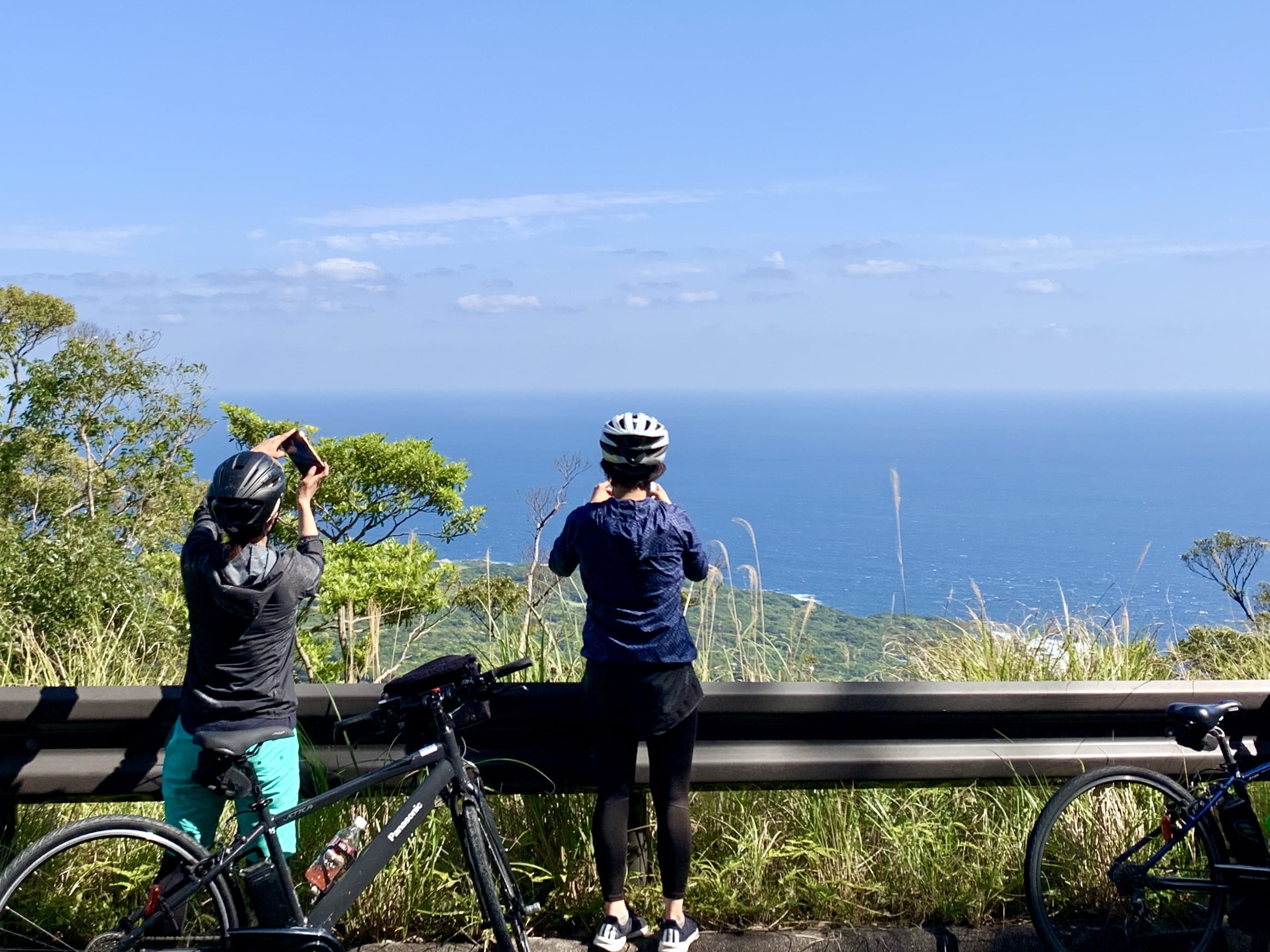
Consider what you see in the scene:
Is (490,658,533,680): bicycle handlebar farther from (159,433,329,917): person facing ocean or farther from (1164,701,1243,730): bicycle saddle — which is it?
(1164,701,1243,730): bicycle saddle

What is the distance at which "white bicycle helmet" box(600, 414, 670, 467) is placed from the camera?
141 inches

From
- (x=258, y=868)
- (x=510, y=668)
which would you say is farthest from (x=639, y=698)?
(x=258, y=868)

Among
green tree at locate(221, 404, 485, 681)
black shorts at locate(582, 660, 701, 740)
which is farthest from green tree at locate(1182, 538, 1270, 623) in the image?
black shorts at locate(582, 660, 701, 740)

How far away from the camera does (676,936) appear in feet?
11.5

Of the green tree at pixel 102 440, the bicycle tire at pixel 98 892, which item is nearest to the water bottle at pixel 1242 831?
the bicycle tire at pixel 98 892

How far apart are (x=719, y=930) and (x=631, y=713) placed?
0.87 metres

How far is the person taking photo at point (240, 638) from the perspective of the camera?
10.1ft

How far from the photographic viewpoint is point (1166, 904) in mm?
3682

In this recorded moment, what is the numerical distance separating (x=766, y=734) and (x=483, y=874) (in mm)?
1197

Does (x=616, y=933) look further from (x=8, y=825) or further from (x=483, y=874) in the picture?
(x=8, y=825)

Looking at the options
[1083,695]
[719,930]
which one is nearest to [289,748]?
[719,930]

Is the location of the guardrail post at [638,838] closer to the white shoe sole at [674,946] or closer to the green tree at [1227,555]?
the white shoe sole at [674,946]

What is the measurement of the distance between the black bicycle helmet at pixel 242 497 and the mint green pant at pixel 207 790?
63 centimetres

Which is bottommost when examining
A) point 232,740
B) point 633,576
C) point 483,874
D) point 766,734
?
point 483,874
